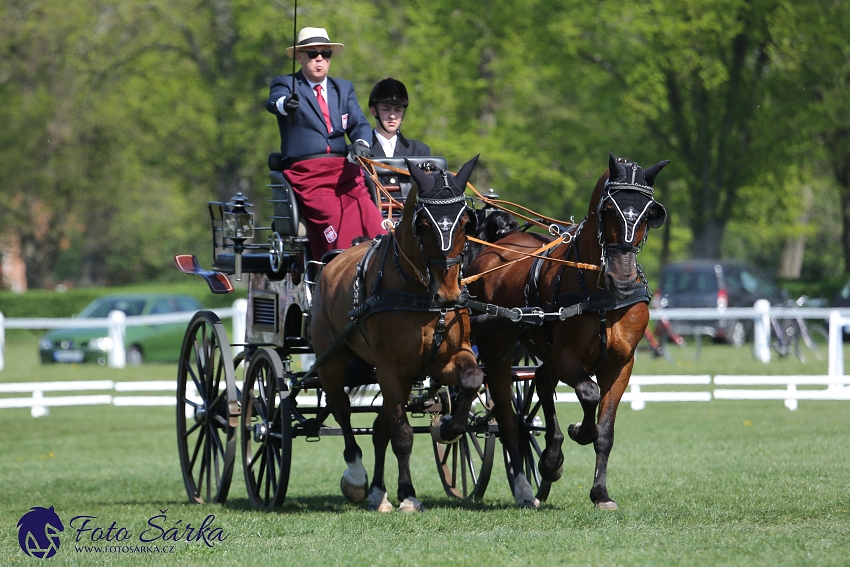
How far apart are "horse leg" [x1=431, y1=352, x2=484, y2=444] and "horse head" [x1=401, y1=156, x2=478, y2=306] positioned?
497 mm

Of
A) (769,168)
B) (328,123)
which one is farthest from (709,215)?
(328,123)

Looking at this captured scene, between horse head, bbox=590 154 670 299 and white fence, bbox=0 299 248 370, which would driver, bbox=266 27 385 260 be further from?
white fence, bbox=0 299 248 370

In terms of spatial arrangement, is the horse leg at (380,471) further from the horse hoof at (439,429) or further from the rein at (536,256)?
the rein at (536,256)

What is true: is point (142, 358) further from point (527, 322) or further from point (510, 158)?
point (527, 322)

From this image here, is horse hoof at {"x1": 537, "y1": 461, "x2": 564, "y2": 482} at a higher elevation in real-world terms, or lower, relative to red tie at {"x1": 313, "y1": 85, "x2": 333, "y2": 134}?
lower

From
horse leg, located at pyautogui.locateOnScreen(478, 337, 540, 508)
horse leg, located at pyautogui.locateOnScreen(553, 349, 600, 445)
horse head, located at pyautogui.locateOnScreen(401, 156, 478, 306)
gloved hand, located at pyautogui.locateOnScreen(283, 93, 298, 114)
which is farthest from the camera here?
gloved hand, located at pyautogui.locateOnScreen(283, 93, 298, 114)

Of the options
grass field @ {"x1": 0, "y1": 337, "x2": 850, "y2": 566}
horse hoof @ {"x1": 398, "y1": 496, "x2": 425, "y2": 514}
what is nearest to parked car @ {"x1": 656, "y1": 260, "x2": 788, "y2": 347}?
grass field @ {"x1": 0, "y1": 337, "x2": 850, "y2": 566}

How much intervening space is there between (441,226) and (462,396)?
105 cm

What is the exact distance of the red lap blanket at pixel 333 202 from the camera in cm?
870

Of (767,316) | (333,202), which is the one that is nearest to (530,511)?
(333,202)

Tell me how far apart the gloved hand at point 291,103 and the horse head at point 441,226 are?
1737 mm

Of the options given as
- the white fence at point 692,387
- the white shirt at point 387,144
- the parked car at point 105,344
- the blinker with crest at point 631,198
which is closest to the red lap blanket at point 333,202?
the white shirt at point 387,144

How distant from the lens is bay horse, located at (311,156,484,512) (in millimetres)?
6973

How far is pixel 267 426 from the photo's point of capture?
28.2 ft
